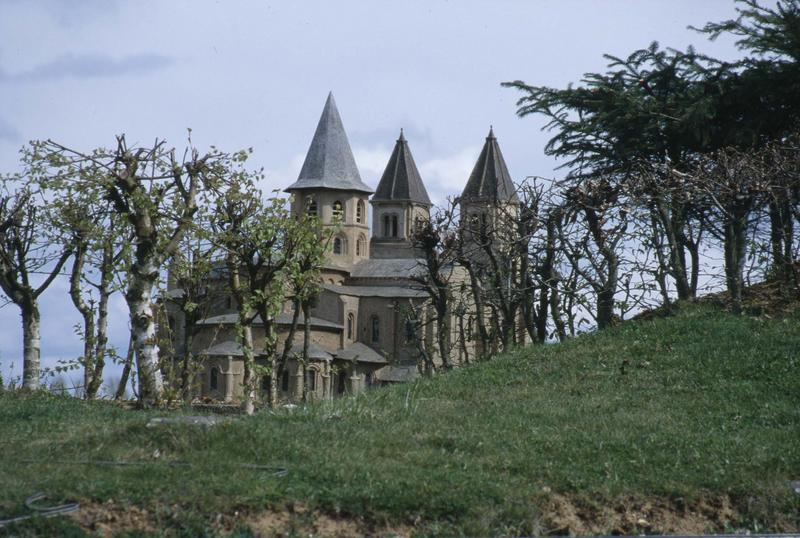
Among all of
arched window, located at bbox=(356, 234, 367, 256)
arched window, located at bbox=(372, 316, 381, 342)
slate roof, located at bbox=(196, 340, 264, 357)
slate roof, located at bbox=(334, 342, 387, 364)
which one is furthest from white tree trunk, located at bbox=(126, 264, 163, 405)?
arched window, located at bbox=(356, 234, 367, 256)

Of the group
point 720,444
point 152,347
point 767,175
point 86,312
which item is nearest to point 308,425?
point 720,444

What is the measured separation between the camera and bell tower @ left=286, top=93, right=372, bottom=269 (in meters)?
69.7

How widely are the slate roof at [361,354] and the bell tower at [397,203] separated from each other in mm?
12244

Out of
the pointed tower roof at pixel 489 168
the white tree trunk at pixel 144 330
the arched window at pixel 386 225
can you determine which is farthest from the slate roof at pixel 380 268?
the white tree trunk at pixel 144 330

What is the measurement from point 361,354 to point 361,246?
12453mm

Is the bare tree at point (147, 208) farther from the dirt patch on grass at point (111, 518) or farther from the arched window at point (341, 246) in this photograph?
the arched window at point (341, 246)

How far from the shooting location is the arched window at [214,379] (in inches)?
2248

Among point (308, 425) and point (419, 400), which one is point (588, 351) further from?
point (308, 425)

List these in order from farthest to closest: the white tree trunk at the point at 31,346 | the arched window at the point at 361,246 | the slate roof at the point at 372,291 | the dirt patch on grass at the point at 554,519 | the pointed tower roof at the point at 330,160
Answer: the arched window at the point at 361,246 < the pointed tower roof at the point at 330,160 < the slate roof at the point at 372,291 < the white tree trunk at the point at 31,346 < the dirt patch on grass at the point at 554,519

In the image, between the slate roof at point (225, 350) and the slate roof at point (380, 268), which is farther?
the slate roof at point (380, 268)

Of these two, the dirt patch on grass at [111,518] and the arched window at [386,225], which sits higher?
the arched window at [386,225]

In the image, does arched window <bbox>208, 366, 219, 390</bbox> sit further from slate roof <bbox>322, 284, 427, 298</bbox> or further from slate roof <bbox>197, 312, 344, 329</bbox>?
slate roof <bbox>322, 284, 427, 298</bbox>

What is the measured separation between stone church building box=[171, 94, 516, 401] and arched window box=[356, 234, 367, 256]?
0.07 meters

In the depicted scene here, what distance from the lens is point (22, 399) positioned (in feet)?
47.8
